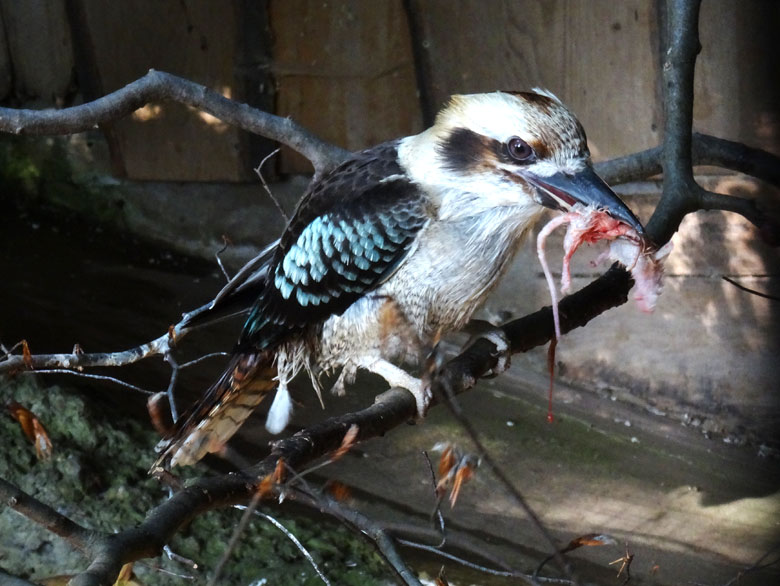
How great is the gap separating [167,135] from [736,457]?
9.04 feet

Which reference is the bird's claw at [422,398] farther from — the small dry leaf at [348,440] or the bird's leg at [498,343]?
the small dry leaf at [348,440]

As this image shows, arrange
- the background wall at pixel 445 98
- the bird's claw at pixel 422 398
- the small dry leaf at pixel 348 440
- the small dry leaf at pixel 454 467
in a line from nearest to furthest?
1. the small dry leaf at pixel 348 440
2. the small dry leaf at pixel 454 467
3. the bird's claw at pixel 422 398
4. the background wall at pixel 445 98

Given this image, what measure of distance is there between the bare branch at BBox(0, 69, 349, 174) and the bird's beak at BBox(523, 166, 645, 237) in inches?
29.4

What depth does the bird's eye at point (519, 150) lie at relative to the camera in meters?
1.73

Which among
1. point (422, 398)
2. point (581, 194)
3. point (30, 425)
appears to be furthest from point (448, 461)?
point (30, 425)

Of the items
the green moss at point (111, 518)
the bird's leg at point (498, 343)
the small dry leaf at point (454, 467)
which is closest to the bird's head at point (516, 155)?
the bird's leg at point (498, 343)

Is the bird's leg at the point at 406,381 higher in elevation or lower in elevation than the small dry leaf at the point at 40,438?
higher

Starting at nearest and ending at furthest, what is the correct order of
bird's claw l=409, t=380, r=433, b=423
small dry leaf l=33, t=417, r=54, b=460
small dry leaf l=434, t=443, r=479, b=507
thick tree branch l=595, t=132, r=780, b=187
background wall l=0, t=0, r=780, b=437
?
small dry leaf l=434, t=443, r=479, b=507
bird's claw l=409, t=380, r=433, b=423
small dry leaf l=33, t=417, r=54, b=460
thick tree branch l=595, t=132, r=780, b=187
background wall l=0, t=0, r=780, b=437

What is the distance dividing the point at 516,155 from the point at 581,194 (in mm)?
151

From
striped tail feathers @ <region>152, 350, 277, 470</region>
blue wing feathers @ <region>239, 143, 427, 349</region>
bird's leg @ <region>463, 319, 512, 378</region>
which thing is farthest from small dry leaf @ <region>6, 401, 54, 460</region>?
bird's leg @ <region>463, 319, 512, 378</region>

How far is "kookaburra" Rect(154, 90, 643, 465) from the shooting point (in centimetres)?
174

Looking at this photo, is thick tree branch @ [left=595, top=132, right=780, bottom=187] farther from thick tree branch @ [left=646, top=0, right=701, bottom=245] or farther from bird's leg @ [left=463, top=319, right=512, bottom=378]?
bird's leg @ [left=463, top=319, right=512, bottom=378]

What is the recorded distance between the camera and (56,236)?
14.8 ft

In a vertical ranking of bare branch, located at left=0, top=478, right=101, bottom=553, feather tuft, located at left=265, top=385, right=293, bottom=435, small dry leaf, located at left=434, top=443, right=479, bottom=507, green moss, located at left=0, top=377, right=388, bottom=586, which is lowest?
green moss, located at left=0, top=377, right=388, bottom=586
